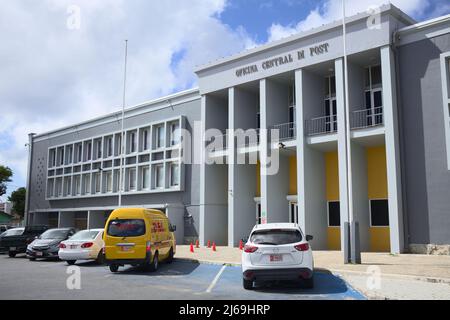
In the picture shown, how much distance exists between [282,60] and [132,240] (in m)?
14.1

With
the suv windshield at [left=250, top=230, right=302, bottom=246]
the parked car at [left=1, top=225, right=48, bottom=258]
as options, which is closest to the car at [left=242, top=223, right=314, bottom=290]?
the suv windshield at [left=250, top=230, right=302, bottom=246]

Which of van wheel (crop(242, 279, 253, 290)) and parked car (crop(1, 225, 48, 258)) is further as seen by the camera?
parked car (crop(1, 225, 48, 258))

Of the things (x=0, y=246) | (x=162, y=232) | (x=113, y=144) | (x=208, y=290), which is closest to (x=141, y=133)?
(x=113, y=144)

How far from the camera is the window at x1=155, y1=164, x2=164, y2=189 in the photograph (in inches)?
1273

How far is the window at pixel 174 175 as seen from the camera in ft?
102

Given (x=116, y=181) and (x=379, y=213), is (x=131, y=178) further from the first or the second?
(x=379, y=213)

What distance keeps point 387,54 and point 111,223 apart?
14.4 metres

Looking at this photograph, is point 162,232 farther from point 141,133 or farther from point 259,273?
point 141,133

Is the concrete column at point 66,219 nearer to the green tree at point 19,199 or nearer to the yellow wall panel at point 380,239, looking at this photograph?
the yellow wall panel at point 380,239

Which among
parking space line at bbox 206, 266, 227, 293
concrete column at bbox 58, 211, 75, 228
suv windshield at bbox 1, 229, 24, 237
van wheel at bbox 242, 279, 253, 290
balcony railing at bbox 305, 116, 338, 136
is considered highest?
balcony railing at bbox 305, 116, 338, 136

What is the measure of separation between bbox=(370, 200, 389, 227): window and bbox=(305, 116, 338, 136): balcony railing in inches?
172

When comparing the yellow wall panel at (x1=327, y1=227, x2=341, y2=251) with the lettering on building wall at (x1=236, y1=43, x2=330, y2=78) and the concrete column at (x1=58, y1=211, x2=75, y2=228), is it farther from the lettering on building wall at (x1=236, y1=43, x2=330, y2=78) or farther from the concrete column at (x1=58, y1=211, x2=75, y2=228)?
the concrete column at (x1=58, y1=211, x2=75, y2=228)

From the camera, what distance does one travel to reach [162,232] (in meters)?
17.1

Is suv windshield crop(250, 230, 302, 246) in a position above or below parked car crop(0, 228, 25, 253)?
above
